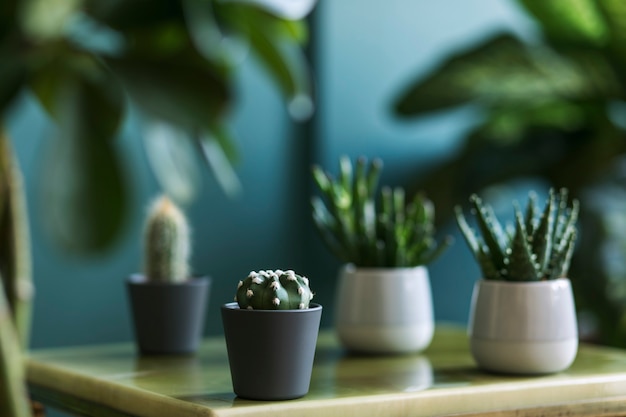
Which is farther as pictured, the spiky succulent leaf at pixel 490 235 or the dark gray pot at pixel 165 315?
the dark gray pot at pixel 165 315

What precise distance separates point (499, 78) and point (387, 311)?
1.40m

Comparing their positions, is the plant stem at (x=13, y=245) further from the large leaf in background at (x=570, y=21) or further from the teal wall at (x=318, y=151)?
the large leaf in background at (x=570, y=21)

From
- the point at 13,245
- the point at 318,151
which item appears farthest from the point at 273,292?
the point at 318,151

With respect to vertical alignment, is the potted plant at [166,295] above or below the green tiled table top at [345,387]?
above

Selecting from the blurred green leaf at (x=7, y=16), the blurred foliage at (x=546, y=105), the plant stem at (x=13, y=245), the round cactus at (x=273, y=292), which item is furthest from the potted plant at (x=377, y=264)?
the blurred foliage at (x=546, y=105)

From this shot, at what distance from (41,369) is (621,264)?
5.56 feet

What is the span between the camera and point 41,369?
155 cm

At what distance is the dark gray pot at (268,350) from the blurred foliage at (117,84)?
90cm

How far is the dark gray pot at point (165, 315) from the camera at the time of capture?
166cm

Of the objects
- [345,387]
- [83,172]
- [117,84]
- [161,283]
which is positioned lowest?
[345,387]

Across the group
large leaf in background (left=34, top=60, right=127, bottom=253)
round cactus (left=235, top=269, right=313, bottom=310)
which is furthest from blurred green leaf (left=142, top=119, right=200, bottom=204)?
round cactus (left=235, top=269, right=313, bottom=310)

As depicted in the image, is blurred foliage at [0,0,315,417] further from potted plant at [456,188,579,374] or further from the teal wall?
potted plant at [456,188,579,374]

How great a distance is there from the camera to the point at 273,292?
1.21m

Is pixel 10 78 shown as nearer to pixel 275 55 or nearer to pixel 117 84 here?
pixel 117 84
